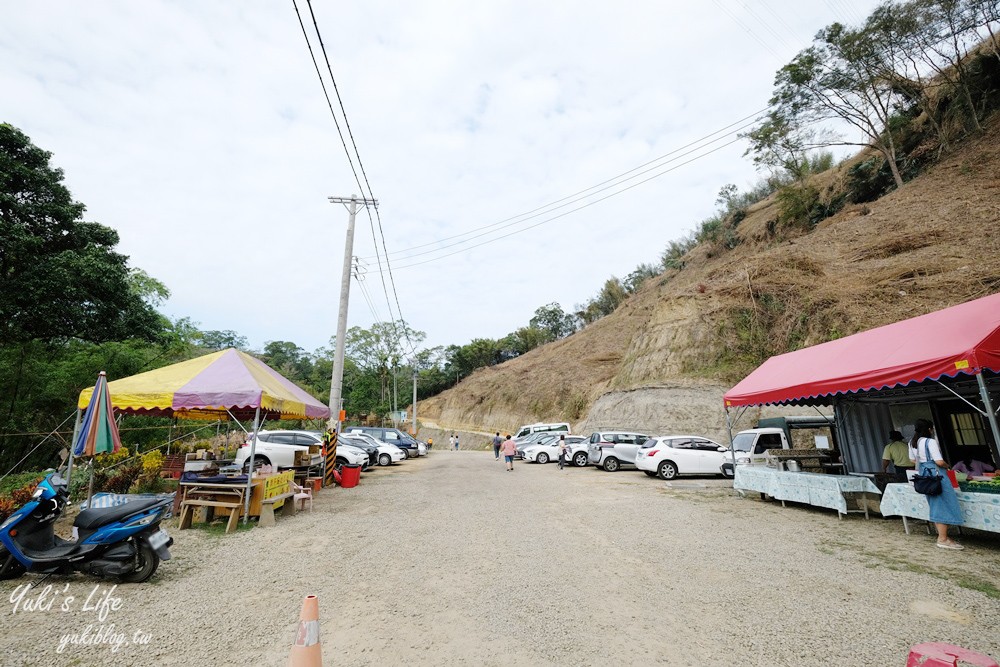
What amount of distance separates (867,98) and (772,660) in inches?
1548

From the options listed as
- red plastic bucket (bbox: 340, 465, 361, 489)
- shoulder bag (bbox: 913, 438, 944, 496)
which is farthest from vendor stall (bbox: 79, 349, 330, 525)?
shoulder bag (bbox: 913, 438, 944, 496)

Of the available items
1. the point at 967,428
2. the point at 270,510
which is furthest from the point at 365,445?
the point at 967,428

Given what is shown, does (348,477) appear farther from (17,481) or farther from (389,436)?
(389,436)

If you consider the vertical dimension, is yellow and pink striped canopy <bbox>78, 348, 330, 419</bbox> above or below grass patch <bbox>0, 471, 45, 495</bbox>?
above

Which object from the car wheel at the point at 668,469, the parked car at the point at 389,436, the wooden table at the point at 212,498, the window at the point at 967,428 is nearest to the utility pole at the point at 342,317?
the wooden table at the point at 212,498

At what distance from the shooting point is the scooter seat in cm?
509

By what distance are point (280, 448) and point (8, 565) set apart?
34.6ft

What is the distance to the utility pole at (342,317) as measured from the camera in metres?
15.6

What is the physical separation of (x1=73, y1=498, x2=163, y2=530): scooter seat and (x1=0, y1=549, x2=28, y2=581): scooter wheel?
69 centimetres

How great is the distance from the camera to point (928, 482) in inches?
249

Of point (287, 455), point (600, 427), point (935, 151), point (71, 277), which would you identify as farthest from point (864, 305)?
point (71, 277)

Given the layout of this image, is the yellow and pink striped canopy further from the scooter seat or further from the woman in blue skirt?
the woman in blue skirt

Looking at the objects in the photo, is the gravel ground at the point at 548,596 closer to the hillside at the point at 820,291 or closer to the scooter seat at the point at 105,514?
the scooter seat at the point at 105,514

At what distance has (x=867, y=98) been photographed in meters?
29.9
